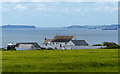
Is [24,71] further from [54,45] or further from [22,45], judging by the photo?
[54,45]

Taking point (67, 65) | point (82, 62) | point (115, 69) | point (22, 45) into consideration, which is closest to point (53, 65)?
point (67, 65)

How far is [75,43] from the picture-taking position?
7719 cm

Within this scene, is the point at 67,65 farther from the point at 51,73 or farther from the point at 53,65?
the point at 51,73

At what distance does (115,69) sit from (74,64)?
10.5ft

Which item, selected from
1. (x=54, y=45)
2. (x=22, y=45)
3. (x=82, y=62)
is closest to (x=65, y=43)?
(x=54, y=45)

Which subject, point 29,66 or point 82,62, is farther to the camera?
point 82,62

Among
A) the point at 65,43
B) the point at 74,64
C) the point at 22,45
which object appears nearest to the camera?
the point at 74,64

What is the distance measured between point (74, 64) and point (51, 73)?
3345mm

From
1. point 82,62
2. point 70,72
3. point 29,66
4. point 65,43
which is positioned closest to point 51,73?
point 70,72

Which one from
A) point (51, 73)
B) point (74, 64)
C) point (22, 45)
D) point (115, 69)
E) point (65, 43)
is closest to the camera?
point (51, 73)

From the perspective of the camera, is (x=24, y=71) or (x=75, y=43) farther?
(x=75, y=43)

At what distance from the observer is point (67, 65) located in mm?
22406

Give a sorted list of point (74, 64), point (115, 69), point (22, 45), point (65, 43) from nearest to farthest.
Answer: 1. point (115, 69)
2. point (74, 64)
3. point (22, 45)
4. point (65, 43)

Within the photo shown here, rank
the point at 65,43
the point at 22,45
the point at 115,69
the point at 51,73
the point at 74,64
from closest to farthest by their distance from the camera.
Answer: the point at 51,73 → the point at 115,69 → the point at 74,64 → the point at 22,45 → the point at 65,43
